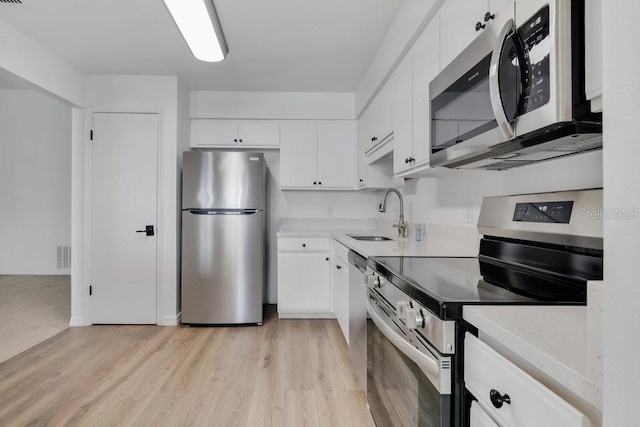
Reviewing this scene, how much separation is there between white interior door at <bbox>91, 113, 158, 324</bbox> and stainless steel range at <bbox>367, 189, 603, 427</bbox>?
258 centimetres

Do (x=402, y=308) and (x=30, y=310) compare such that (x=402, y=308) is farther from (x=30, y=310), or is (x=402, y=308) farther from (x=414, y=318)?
(x=30, y=310)

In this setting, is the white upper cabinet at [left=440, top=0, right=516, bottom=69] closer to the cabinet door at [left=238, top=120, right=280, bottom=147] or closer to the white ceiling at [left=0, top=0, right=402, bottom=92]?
the white ceiling at [left=0, top=0, right=402, bottom=92]

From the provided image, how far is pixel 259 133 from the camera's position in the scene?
363 cm

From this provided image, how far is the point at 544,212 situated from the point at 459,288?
448mm

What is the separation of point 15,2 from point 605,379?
10.6ft

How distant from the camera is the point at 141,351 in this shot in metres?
2.62

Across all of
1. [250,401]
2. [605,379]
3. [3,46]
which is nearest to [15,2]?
[3,46]

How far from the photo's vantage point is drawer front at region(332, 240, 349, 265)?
97.0 inches

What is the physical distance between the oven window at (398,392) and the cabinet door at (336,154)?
2.20 meters

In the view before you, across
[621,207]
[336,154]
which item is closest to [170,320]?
[336,154]

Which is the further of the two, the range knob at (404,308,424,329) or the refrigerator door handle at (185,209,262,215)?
the refrigerator door handle at (185,209,262,215)

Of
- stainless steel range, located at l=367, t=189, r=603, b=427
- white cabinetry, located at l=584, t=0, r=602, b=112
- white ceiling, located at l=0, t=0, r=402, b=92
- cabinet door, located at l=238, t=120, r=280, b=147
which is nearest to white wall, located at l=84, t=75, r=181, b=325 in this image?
white ceiling, located at l=0, t=0, r=402, b=92

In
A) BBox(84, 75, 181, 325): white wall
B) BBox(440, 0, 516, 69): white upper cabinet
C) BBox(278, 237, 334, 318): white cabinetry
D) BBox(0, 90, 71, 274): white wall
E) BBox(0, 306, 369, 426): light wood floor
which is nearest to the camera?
BBox(440, 0, 516, 69): white upper cabinet

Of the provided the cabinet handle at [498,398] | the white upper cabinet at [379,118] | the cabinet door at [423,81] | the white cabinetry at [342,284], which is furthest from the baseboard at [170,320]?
the cabinet handle at [498,398]
